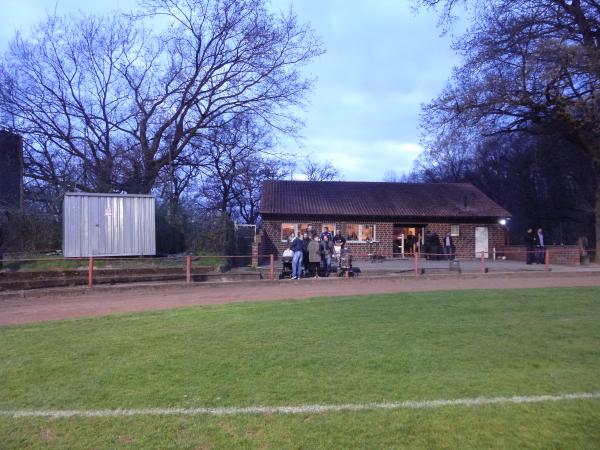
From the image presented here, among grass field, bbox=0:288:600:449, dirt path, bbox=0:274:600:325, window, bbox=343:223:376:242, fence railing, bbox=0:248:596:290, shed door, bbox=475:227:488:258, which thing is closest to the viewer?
grass field, bbox=0:288:600:449

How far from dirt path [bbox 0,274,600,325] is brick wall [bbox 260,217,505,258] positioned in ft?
37.5

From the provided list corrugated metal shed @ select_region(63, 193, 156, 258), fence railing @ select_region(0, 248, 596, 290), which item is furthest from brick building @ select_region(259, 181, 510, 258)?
corrugated metal shed @ select_region(63, 193, 156, 258)

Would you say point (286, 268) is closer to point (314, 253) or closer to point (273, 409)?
point (314, 253)

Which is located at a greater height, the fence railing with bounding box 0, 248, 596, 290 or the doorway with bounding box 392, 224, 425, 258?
the doorway with bounding box 392, 224, 425, 258

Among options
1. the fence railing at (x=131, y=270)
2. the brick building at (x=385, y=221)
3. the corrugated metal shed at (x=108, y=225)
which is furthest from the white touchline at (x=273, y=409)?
the brick building at (x=385, y=221)

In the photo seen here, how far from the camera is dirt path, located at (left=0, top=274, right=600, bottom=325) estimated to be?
1184 centimetres

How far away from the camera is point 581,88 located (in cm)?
2241

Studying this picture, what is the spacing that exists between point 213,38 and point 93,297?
21.8 metres

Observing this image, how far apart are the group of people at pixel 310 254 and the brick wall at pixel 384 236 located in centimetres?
991

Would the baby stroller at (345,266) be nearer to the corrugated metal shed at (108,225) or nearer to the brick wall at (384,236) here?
the corrugated metal shed at (108,225)

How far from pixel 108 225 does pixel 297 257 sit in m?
7.38

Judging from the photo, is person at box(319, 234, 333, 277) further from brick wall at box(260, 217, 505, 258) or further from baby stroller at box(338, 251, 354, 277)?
brick wall at box(260, 217, 505, 258)

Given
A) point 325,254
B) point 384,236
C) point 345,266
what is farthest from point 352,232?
point 325,254

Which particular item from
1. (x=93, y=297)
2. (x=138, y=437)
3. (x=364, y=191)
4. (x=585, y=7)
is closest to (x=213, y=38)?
(x=364, y=191)
